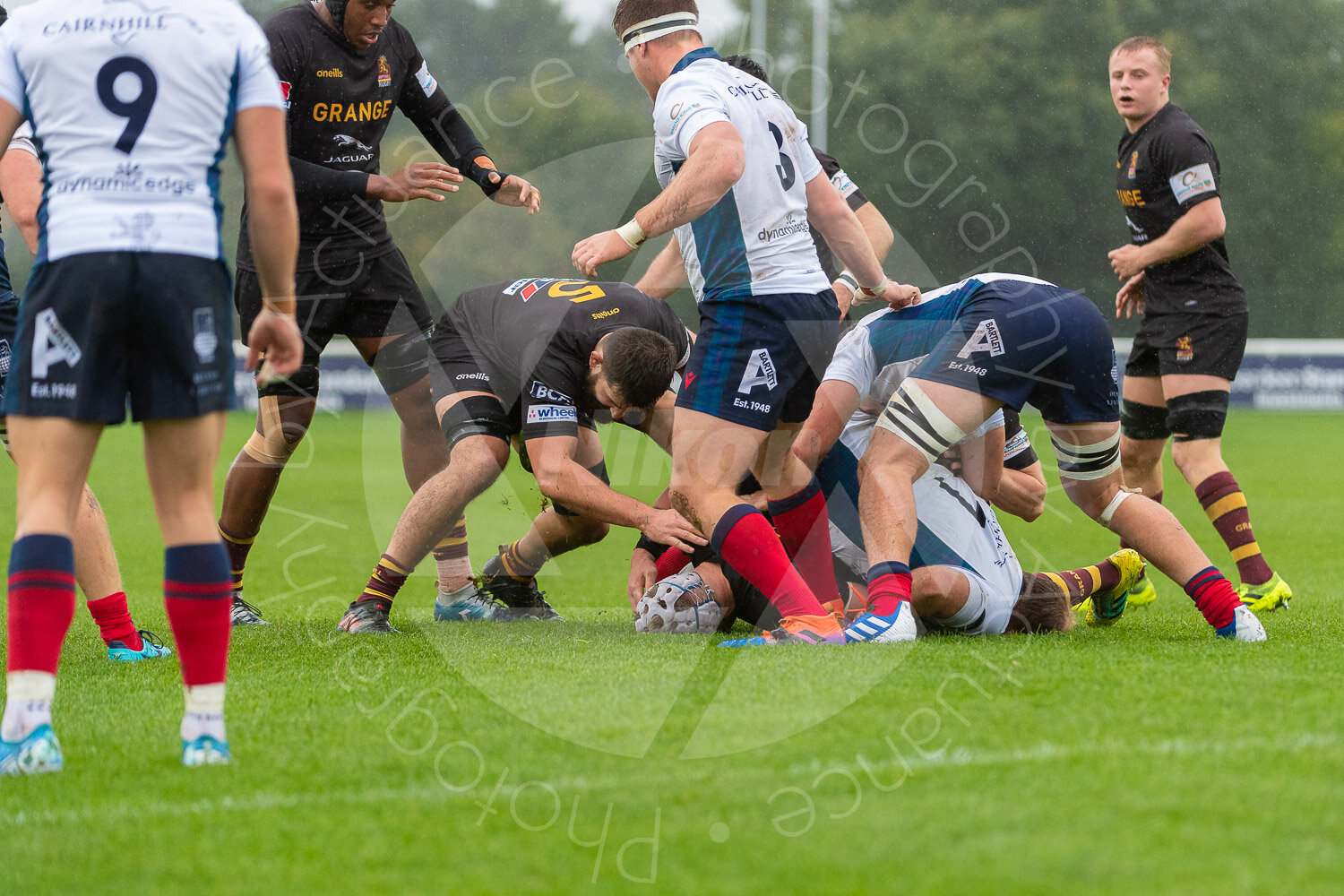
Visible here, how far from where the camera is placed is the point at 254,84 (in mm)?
2922

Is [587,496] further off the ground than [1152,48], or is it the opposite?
[1152,48]

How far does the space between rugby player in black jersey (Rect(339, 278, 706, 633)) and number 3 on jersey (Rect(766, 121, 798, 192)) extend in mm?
705

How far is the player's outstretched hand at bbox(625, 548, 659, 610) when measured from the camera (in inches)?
204

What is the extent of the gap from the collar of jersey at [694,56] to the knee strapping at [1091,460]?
1854mm

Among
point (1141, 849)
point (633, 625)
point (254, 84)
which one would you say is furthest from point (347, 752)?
point (633, 625)

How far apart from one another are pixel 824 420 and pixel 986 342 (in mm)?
705

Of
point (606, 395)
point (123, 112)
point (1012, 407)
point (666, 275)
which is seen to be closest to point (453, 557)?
point (606, 395)

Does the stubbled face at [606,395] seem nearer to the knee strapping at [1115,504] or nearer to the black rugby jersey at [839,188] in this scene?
the black rugby jersey at [839,188]

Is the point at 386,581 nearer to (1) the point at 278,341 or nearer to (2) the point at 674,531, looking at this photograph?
(2) the point at 674,531

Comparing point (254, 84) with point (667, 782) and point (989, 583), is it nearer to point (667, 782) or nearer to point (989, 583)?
point (667, 782)

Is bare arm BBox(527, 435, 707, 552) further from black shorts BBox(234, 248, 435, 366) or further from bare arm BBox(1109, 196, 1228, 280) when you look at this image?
bare arm BBox(1109, 196, 1228, 280)

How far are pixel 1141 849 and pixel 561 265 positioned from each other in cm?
2432

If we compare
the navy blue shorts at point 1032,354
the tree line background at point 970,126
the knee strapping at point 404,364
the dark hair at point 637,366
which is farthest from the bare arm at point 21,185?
the tree line background at point 970,126

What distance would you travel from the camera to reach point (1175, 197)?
244 inches
